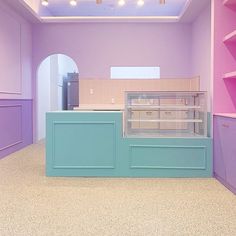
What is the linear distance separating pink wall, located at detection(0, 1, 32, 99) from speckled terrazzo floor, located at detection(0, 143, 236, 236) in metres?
2.57

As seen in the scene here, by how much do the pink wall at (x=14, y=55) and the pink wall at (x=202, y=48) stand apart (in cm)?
392

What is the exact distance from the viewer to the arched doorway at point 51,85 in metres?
9.74

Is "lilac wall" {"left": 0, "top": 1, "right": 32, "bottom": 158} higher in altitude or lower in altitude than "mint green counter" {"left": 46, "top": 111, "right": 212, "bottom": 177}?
higher

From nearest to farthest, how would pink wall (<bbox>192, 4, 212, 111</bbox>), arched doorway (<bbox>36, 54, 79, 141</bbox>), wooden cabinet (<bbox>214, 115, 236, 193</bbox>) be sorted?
wooden cabinet (<bbox>214, 115, 236, 193</bbox>) → pink wall (<bbox>192, 4, 212, 111</bbox>) → arched doorway (<bbox>36, 54, 79, 141</bbox>)

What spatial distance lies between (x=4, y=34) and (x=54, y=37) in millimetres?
2056

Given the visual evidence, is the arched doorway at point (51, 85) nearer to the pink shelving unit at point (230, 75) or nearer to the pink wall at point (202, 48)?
the pink wall at point (202, 48)

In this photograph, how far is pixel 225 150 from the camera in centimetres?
466

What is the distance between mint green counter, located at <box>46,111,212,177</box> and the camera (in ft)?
17.0

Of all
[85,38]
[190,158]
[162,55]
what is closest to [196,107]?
[190,158]

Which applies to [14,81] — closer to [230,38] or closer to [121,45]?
[121,45]

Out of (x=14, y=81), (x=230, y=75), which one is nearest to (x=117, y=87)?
(x=14, y=81)

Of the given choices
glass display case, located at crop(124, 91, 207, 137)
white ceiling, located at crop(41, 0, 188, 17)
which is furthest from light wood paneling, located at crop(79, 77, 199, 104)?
glass display case, located at crop(124, 91, 207, 137)

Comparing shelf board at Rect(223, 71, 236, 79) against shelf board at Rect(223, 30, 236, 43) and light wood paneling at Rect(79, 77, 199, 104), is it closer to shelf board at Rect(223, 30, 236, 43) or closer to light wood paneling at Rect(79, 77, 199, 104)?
shelf board at Rect(223, 30, 236, 43)

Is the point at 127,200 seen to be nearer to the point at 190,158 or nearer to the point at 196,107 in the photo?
the point at 190,158
